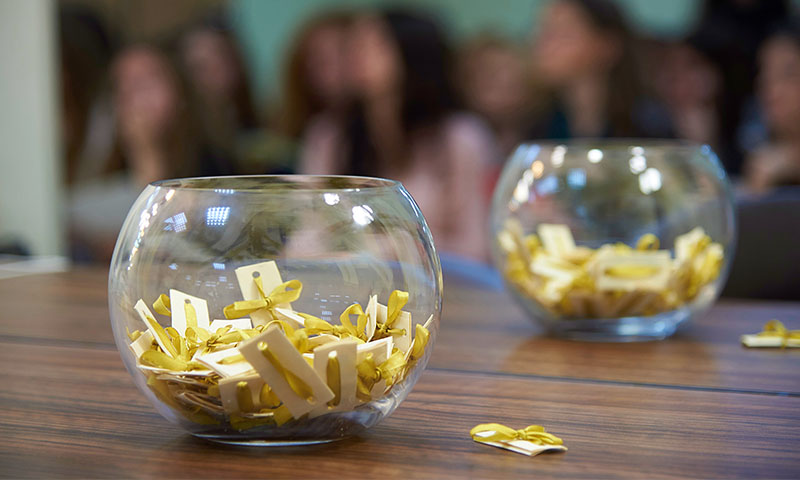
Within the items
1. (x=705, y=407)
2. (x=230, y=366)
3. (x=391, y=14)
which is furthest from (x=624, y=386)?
(x=391, y=14)

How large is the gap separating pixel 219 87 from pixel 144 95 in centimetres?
34

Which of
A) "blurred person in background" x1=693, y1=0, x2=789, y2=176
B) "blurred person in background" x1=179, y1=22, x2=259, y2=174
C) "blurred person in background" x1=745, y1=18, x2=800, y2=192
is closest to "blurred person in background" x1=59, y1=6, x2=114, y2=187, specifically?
"blurred person in background" x1=179, y1=22, x2=259, y2=174

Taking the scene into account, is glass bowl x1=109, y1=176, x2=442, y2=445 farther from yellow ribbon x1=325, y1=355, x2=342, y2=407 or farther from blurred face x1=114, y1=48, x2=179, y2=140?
blurred face x1=114, y1=48, x2=179, y2=140

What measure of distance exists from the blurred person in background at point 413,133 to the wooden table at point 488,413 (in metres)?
2.04

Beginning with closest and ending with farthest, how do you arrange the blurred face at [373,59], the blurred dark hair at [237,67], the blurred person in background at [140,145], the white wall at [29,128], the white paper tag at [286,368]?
the white paper tag at [286,368], the blurred face at [373,59], the blurred dark hair at [237,67], the blurred person in background at [140,145], the white wall at [29,128]

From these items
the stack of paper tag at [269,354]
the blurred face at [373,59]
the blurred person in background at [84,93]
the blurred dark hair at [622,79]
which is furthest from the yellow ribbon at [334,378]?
the blurred person in background at [84,93]

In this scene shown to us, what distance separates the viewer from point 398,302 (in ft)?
1.57

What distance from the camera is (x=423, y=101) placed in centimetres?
301

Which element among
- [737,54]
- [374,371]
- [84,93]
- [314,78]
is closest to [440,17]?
[314,78]

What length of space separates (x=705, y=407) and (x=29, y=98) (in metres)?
3.32

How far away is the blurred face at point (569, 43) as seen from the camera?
2.79 metres

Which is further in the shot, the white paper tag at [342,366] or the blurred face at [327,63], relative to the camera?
the blurred face at [327,63]

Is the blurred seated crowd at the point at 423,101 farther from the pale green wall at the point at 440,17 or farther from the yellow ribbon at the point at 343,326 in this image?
the yellow ribbon at the point at 343,326

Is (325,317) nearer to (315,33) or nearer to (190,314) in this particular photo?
(190,314)
